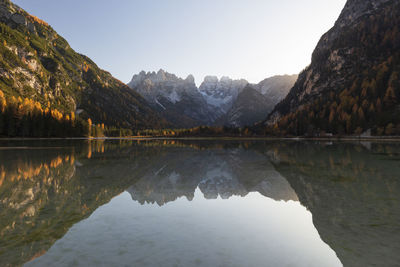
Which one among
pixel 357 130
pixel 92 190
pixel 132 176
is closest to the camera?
pixel 92 190

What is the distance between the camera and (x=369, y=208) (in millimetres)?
14766

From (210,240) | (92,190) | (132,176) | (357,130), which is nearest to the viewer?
(210,240)

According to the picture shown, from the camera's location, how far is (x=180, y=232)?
11.8 meters

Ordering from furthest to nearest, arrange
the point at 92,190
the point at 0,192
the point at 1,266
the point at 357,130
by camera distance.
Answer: the point at 357,130, the point at 92,190, the point at 0,192, the point at 1,266

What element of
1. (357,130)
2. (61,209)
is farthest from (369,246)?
(357,130)

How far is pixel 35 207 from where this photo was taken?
15.2 metres

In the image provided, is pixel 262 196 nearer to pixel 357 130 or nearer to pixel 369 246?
pixel 369 246

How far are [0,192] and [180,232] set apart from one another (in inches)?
599

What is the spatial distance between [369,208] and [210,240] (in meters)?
10.3

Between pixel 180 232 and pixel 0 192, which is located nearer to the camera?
pixel 180 232

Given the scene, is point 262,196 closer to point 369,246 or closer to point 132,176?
point 369,246

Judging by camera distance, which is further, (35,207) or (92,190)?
(92,190)

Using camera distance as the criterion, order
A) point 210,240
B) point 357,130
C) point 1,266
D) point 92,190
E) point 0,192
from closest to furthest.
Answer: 1. point 1,266
2. point 210,240
3. point 0,192
4. point 92,190
5. point 357,130

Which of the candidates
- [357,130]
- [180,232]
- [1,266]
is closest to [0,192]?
[1,266]
